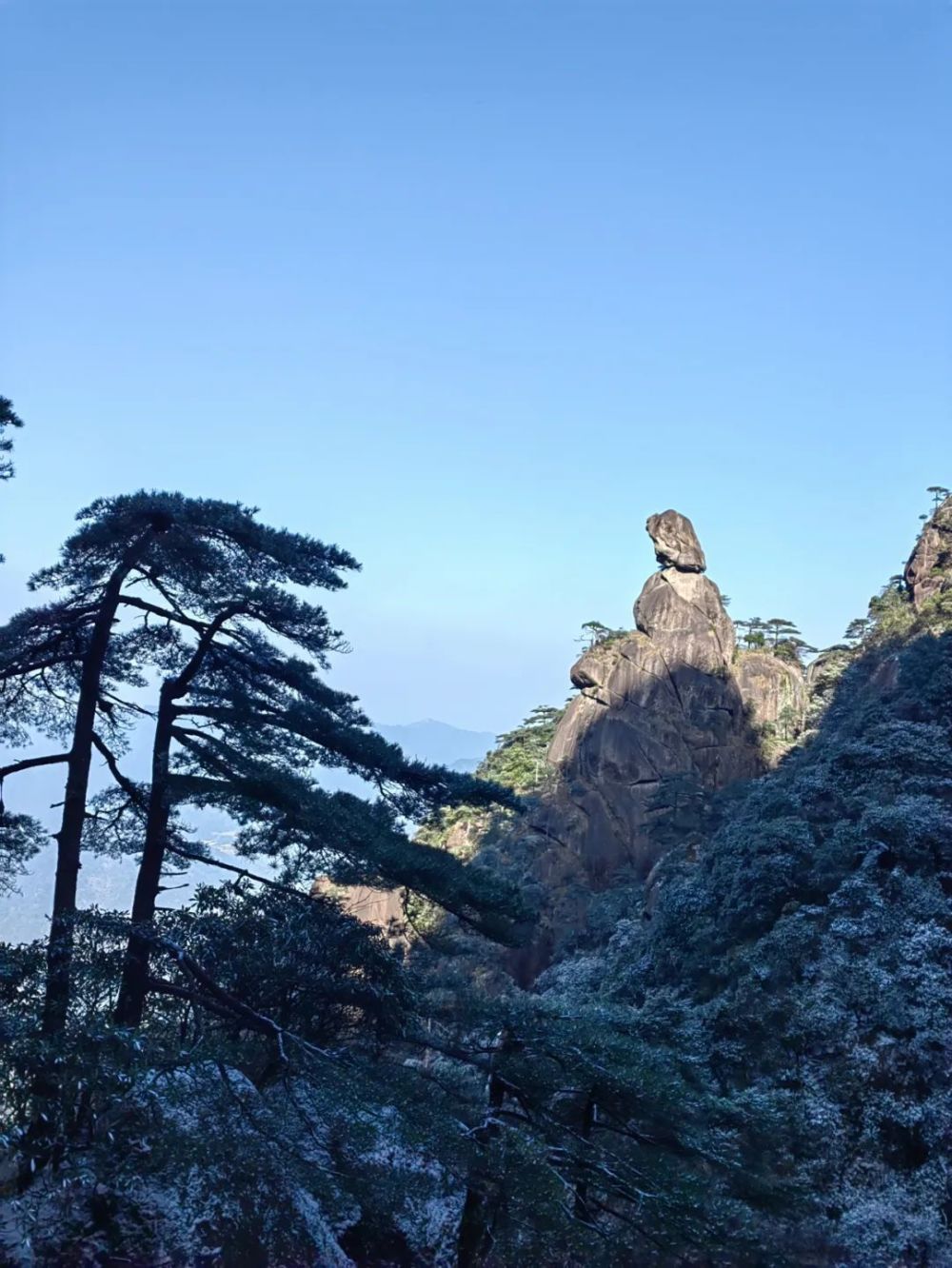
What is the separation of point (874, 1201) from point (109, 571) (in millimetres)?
11202

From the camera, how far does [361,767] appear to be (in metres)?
8.12

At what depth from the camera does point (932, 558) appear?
2784 centimetres

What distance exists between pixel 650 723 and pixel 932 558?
970 cm

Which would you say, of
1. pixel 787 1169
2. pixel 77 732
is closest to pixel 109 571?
pixel 77 732

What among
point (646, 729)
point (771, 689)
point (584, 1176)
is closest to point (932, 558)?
point (771, 689)

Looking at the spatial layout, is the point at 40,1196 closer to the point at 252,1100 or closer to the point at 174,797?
the point at 252,1100

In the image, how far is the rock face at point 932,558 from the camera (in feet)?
89.2

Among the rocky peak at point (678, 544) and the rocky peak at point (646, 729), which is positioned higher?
the rocky peak at point (678, 544)

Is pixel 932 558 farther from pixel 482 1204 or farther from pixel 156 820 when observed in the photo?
pixel 156 820

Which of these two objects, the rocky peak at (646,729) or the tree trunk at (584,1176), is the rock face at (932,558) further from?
the tree trunk at (584,1176)

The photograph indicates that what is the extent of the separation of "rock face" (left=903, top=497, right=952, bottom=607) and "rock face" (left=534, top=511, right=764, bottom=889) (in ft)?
21.1

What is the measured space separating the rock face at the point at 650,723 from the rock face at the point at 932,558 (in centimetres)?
642

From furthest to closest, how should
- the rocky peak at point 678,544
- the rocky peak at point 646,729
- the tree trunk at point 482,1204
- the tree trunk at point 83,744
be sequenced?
the rocky peak at point 678,544, the rocky peak at point 646,729, the tree trunk at point 83,744, the tree trunk at point 482,1204

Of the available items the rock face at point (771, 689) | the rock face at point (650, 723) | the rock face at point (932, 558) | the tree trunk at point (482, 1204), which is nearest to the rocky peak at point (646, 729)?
the rock face at point (650, 723)
